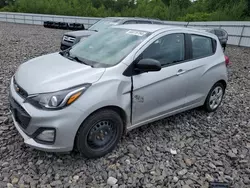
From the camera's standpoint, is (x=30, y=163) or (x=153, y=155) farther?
(x=153, y=155)

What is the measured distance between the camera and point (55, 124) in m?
2.22

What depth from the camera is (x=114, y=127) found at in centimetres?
271

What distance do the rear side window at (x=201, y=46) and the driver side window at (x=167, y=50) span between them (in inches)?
11.2

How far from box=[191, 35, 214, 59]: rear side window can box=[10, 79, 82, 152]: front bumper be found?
7.19 feet

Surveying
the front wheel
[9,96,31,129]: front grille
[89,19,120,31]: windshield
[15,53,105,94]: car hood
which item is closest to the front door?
[15,53,105,94]: car hood

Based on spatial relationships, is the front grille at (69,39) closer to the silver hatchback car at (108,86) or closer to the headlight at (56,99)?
the silver hatchback car at (108,86)

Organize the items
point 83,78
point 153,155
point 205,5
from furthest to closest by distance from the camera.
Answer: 1. point 205,5
2. point 153,155
3. point 83,78

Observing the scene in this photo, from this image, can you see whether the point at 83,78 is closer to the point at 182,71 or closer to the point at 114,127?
the point at 114,127

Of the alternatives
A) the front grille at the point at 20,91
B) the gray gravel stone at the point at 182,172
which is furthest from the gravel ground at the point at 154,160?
the front grille at the point at 20,91

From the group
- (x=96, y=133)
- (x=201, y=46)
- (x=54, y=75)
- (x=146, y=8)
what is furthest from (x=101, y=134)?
(x=146, y=8)

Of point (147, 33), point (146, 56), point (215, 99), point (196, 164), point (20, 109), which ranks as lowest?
point (196, 164)

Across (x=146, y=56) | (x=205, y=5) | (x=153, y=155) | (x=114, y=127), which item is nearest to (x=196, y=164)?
(x=153, y=155)

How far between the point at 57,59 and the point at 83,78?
2.68 ft

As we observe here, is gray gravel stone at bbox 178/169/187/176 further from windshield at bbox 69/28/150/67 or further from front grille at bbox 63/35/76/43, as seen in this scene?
front grille at bbox 63/35/76/43
